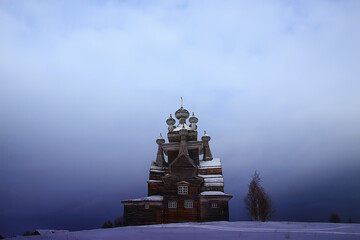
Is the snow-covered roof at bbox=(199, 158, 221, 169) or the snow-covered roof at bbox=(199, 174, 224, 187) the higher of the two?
the snow-covered roof at bbox=(199, 158, 221, 169)

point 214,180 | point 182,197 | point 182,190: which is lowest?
point 182,197

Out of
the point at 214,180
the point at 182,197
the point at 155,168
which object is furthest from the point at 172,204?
the point at 155,168

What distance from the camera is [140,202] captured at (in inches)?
1180

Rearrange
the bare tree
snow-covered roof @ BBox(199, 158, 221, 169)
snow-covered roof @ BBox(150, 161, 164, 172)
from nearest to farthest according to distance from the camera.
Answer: the bare tree, snow-covered roof @ BBox(199, 158, 221, 169), snow-covered roof @ BBox(150, 161, 164, 172)

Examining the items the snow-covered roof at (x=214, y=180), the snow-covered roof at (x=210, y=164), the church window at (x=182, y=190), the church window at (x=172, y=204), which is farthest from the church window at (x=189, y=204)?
the snow-covered roof at (x=210, y=164)

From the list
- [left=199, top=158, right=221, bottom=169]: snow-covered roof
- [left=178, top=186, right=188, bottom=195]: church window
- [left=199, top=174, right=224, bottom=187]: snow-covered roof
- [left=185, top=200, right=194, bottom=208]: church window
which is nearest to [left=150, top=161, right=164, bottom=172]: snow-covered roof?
[left=178, top=186, right=188, bottom=195]: church window

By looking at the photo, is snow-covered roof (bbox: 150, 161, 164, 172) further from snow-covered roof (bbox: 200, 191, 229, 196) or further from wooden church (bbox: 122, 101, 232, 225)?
snow-covered roof (bbox: 200, 191, 229, 196)

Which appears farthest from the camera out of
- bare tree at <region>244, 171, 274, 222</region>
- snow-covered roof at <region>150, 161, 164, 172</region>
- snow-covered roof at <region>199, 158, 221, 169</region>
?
snow-covered roof at <region>150, 161, 164, 172</region>

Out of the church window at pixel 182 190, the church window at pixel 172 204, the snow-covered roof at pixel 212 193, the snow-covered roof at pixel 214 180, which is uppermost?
the snow-covered roof at pixel 214 180

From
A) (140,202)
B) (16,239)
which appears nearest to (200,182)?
(140,202)

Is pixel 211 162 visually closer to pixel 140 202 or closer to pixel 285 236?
pixel 140 202

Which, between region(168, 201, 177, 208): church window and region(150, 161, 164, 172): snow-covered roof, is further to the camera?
region(150, 161, 164, 172): snow-covered roof

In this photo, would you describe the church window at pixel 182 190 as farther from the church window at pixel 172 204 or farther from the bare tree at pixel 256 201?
the bare tree at pixel 256 201

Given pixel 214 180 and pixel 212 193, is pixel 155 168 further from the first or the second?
pixel 212 193
